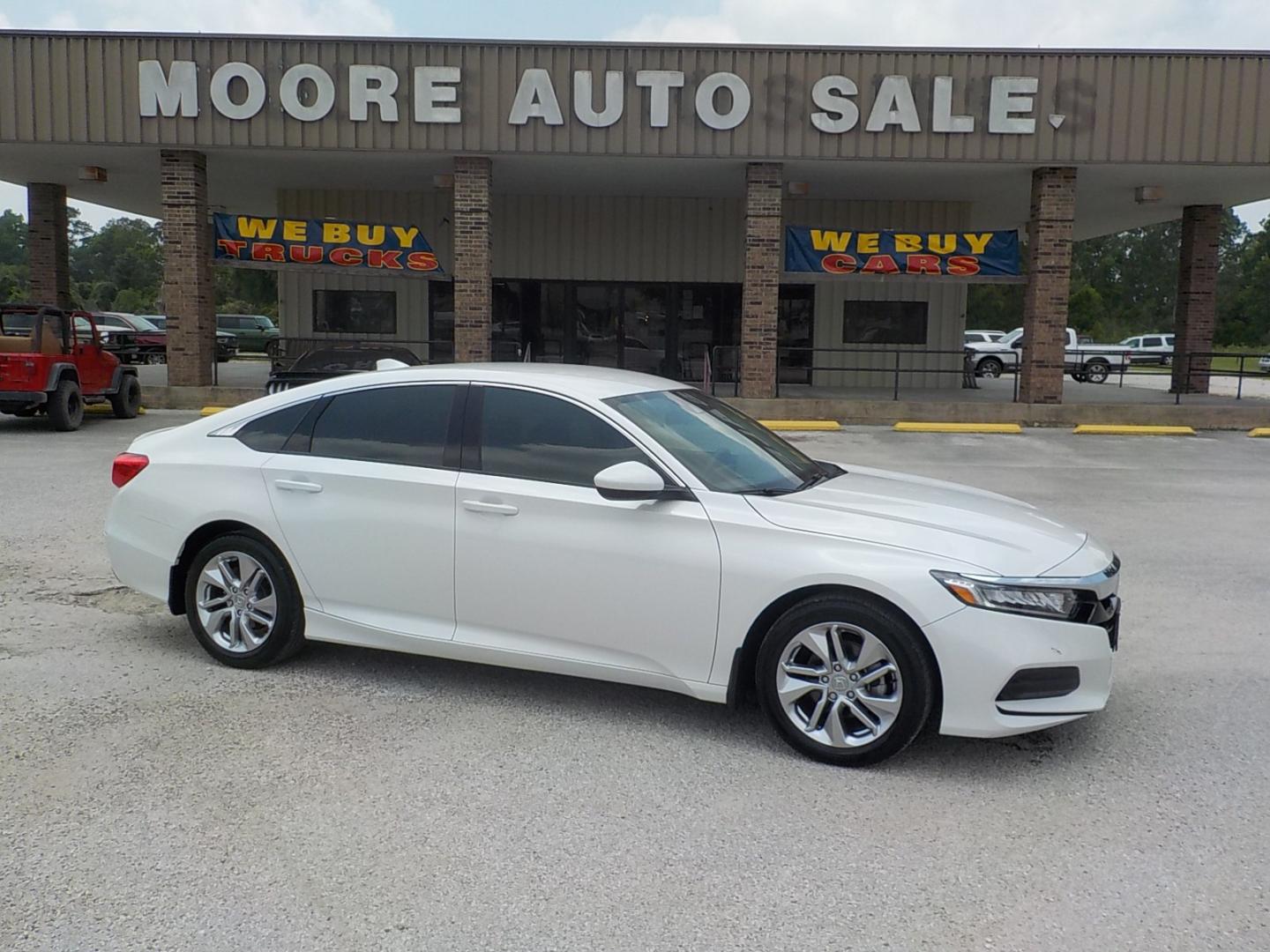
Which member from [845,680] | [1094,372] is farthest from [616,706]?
[1094,372]

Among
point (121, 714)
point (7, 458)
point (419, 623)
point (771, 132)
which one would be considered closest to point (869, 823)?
point (419, 623)

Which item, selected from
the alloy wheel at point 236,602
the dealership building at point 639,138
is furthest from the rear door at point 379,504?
the dealership building at point 639,138

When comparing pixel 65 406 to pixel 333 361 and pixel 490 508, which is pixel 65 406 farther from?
pixel 490 508

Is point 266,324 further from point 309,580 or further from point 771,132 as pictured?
point 309,580

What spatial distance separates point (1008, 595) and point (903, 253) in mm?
16078

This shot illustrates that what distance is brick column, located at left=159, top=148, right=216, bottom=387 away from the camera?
1888cm

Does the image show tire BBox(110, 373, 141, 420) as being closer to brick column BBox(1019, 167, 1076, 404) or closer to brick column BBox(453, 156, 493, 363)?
brick column BBox(453, 156, 493, 363)

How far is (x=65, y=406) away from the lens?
15.7m

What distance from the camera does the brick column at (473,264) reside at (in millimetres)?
18797

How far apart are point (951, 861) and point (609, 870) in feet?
3.72

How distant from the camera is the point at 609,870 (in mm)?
3625

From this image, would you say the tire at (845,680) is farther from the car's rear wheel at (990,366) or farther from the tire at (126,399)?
the car's rear wheel at (990,366)

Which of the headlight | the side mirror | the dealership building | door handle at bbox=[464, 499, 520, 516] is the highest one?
the dealership building

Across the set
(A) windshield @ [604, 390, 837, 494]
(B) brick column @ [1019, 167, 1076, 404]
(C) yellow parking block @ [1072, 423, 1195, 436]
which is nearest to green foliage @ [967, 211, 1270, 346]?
(B) brick column @ [1019, 167, 1076, 404]
